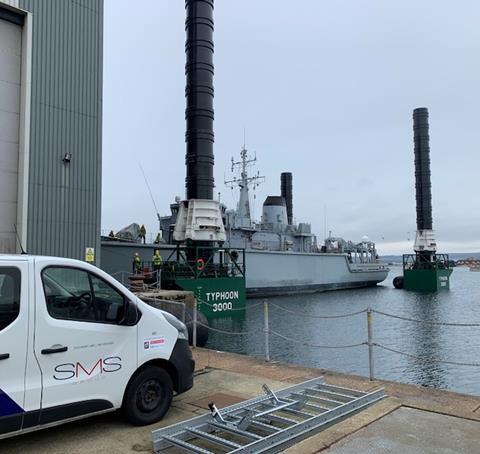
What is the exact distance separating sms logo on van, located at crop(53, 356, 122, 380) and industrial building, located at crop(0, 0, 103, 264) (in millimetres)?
11631

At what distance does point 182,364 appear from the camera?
5695mm

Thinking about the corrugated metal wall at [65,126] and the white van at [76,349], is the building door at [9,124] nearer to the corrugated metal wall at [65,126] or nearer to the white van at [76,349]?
the corrugated metal wall at [65,126]

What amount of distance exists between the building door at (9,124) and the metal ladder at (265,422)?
1215 cm

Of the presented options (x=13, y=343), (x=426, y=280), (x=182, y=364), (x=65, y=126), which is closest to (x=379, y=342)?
(x=182, y=364)

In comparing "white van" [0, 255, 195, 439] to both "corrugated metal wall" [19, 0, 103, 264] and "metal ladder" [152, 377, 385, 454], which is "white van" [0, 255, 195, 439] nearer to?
"metal ladder" [152, 377, 385, 454]

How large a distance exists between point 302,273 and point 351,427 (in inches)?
1760

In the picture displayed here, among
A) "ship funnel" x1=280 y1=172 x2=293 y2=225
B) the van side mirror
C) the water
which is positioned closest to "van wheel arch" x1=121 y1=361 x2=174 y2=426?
the van side mirror

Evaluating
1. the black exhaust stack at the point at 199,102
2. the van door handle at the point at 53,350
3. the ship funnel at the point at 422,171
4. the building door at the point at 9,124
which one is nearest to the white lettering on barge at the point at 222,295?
the black exhaust stack at the point at 199,102

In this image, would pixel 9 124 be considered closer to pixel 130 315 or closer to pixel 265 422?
pixel 130 315

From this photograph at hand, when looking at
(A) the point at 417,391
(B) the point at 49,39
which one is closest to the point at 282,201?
(B) the point at 49,39

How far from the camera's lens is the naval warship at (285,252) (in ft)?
141

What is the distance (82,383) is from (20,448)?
2.73 feet

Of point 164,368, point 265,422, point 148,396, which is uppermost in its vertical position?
point 164,368

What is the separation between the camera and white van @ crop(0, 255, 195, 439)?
4.26 metres
